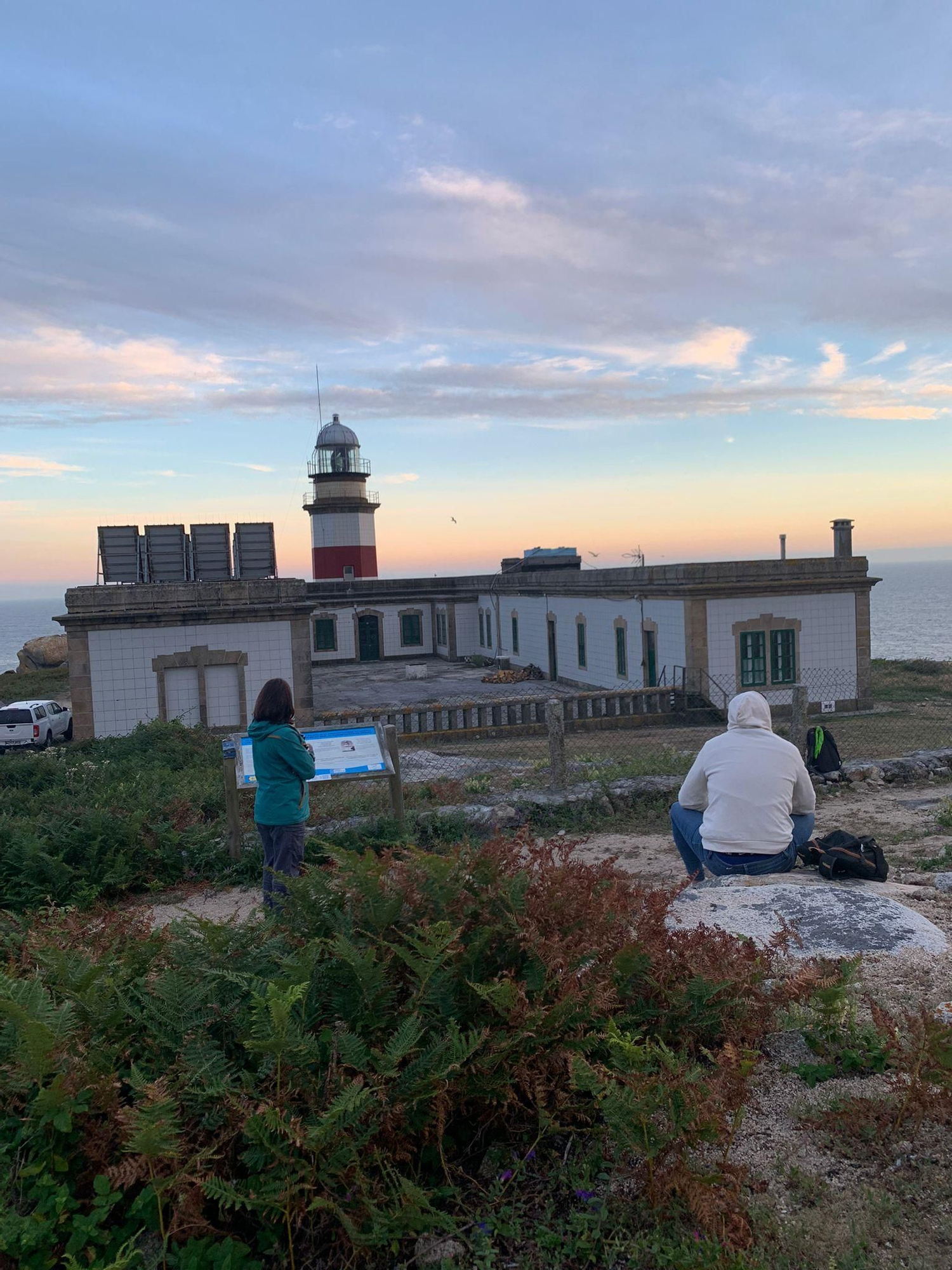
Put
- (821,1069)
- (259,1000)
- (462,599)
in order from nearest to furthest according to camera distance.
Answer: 1. (259,1000)
2. (821,1069)
3. (462,599)

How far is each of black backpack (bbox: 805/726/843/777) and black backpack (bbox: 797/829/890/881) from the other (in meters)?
5.00

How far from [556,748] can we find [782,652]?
15.2 metres

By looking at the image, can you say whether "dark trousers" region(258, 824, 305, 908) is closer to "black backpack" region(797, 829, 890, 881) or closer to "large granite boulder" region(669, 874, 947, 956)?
"large granite boulder" region(669, 874, 947, 956)

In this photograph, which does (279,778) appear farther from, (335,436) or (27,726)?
(335,436)

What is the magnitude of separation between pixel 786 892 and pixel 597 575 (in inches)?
882

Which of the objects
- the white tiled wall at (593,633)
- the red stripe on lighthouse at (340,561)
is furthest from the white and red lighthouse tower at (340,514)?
the white tiled wall at (593,633)

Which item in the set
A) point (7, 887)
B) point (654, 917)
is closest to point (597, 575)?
point (7, 887)

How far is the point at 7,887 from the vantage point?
287 inches

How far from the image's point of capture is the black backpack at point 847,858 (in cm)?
548

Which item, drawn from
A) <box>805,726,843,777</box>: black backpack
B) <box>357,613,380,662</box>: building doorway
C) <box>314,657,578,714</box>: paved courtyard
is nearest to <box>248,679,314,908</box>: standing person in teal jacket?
<box>805,726,843,777</box>: black backpack

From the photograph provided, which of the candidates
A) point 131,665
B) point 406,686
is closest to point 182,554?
point 131,665

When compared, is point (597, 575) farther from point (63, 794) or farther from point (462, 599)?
point (63, 794)

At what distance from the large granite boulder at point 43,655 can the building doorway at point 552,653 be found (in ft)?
82.1

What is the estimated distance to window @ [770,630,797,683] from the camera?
23.3 meters
